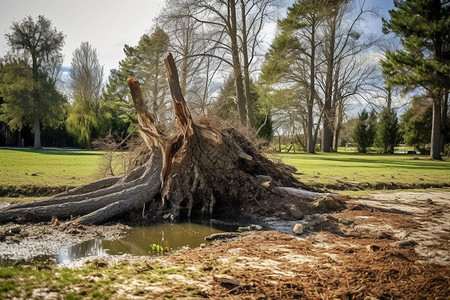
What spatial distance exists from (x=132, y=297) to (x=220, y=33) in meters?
20.4

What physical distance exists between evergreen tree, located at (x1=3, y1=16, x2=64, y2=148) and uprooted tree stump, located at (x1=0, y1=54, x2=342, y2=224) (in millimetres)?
31797

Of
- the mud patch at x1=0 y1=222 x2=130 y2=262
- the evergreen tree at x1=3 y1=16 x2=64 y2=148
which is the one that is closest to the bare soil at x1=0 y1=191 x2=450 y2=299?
the mud patch at x1=0 y1=222 x2=130 y2=262

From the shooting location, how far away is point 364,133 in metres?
43.5

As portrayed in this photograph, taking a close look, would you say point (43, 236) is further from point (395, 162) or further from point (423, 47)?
point (423, 47)

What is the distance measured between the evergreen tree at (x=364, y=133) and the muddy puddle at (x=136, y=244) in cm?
4091

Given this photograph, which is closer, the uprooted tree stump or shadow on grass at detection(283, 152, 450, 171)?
the uprooted tree stump

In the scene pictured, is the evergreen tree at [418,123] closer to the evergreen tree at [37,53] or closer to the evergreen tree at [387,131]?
the evergreen tree at [387,131]

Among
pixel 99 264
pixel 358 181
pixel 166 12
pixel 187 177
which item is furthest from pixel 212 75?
pixel 99 264

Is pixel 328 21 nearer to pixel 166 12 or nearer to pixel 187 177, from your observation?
pixel 166 12

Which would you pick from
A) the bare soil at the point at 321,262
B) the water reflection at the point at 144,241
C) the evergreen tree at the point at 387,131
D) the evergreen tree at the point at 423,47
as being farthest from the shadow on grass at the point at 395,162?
the evergreen tree at the point at 387,131

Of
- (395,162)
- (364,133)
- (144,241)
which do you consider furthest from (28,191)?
(364,133)

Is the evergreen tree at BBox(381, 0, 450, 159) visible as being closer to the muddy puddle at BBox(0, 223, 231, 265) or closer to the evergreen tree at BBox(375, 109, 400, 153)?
the evergreen tree at BBox(375, 109, 400, 153)

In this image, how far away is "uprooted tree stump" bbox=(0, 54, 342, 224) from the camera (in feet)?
25.4

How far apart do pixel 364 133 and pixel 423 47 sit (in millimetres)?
18232
